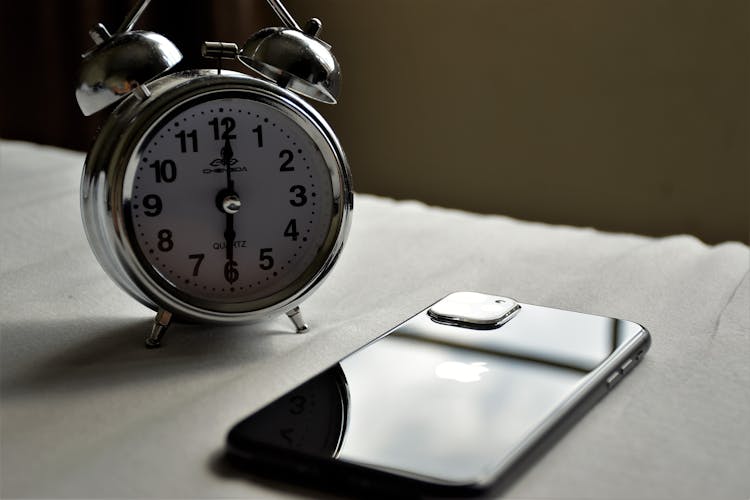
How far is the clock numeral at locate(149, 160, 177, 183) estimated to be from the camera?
0.84 meters

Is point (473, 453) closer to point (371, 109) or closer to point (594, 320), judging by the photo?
point (594, 320)

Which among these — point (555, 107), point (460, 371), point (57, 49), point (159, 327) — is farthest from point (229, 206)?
point (57, 49)

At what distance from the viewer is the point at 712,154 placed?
2.48 meters

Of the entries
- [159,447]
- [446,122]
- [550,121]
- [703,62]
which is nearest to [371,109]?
[446,122]

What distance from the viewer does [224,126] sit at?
2.85 feet

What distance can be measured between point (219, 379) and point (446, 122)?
2.17 m

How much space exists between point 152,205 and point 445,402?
330mm

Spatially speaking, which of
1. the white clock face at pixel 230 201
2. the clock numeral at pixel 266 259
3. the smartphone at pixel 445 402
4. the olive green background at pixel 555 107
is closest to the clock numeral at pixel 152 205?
the white clock face at pixel 230 201

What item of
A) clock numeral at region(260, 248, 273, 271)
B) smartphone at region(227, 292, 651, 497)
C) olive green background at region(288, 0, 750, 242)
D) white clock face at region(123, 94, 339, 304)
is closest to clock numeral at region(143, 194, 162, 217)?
white clock face at region(123, 94, 339, 304)

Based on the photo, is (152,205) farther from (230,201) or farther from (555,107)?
(555,107)

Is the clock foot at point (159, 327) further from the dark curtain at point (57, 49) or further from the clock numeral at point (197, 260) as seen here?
the dark curtain at point (57, 49)

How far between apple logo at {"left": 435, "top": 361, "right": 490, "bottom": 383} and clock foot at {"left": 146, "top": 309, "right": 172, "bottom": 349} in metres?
0.26

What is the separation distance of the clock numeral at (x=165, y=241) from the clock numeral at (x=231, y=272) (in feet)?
0.19

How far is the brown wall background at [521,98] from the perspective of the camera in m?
2.46
